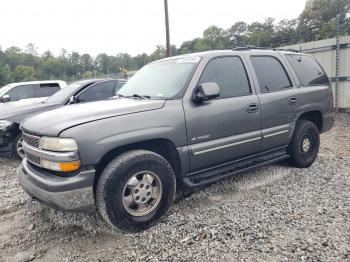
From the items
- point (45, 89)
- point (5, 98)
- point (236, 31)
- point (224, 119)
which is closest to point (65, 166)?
point (224, 119)

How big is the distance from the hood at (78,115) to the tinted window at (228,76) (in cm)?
79

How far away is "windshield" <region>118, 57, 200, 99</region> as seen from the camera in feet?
11.9

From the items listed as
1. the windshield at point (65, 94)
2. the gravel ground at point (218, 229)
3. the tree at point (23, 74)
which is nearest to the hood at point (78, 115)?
the gravel ground at point (218, 229)

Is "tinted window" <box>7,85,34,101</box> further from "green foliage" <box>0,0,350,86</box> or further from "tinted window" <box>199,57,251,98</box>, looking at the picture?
"green foliage" <box>0,0,350,86</box>

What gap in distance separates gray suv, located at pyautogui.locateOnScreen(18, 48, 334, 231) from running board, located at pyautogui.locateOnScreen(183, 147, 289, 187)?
1 centimetres

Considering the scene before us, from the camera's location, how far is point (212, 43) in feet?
200

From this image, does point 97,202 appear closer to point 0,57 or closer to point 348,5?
point 348,5

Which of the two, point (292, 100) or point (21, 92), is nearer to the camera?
point (292, 100)

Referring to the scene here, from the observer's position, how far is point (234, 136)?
3854 millimetres

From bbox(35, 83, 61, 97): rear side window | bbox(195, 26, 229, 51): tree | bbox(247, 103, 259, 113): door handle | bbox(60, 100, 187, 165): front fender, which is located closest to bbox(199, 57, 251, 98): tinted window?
bbox(247, 103, 259, 113): door handle

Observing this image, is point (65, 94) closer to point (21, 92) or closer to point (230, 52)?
point (21, 92)

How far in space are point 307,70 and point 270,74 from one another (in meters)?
0.98

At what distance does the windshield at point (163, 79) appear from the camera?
364cm

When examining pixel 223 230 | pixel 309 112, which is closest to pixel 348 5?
pixel 309 112
